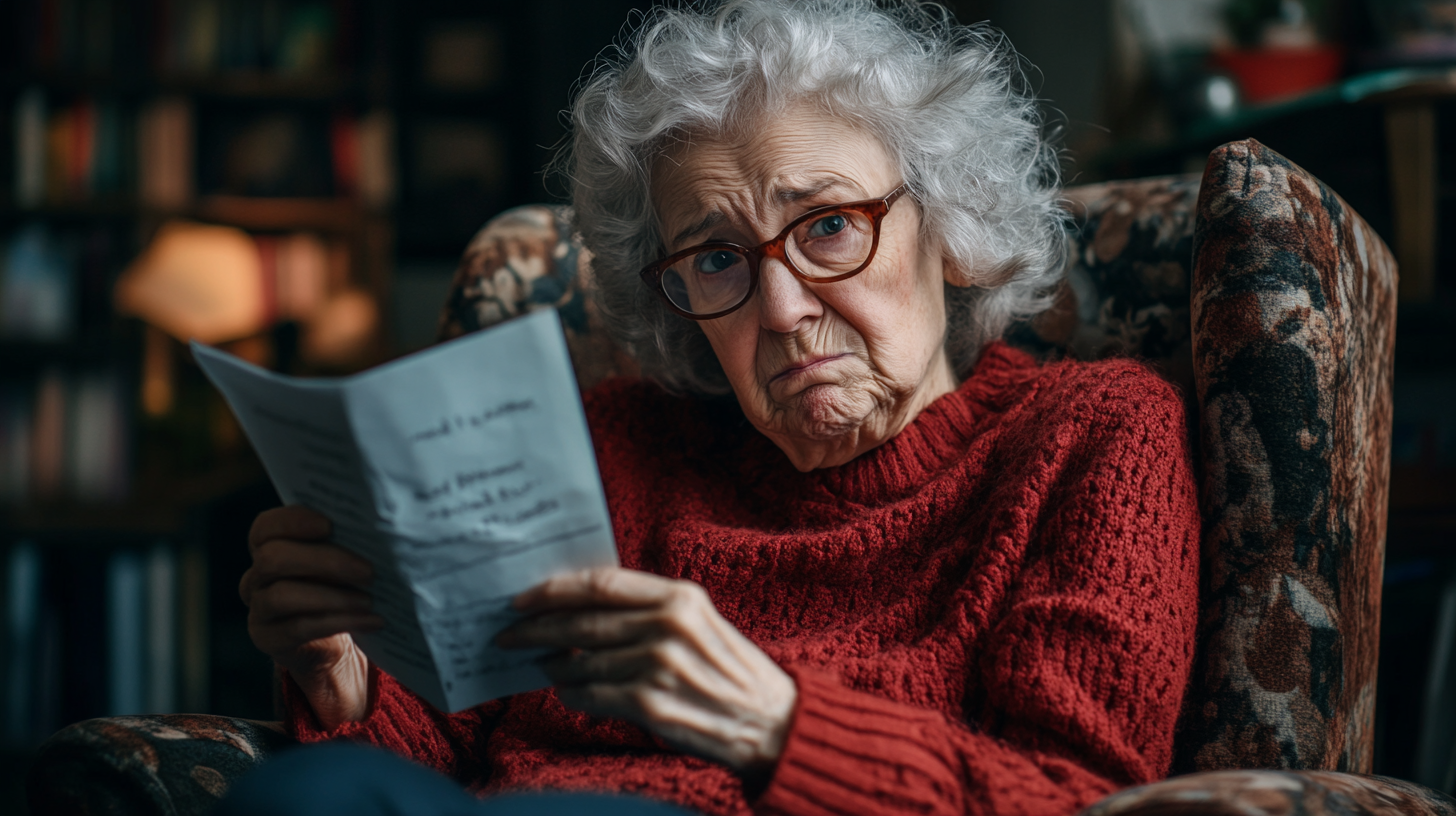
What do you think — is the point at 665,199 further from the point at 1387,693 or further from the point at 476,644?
the point at 1387,693

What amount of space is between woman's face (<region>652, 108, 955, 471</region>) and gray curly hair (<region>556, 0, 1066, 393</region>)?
34mm

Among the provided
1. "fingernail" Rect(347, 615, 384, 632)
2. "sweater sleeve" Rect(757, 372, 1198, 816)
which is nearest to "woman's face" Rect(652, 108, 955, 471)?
"sweater sleeve" Rect(757, 372, 1198, 816)

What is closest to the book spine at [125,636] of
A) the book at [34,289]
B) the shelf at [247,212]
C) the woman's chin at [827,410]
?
the book at [34,289]

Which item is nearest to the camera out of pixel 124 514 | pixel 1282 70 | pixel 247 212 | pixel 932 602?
pixel 932 602

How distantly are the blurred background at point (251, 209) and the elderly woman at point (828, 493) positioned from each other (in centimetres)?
110

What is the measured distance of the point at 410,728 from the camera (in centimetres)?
106

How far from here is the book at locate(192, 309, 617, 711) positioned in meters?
0.64

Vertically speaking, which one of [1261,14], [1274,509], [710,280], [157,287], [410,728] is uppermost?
[1261,14]

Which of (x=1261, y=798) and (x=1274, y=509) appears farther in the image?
(x=1274, y=509)

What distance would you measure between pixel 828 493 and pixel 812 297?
23 centimetres

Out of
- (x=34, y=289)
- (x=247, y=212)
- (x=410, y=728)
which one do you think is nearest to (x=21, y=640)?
(x=34, y=289)

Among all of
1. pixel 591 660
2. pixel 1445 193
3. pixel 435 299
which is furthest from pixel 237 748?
pixel 435 299

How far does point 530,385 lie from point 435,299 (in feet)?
9.69

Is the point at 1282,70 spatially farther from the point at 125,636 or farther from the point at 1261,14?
the point at 125,636
